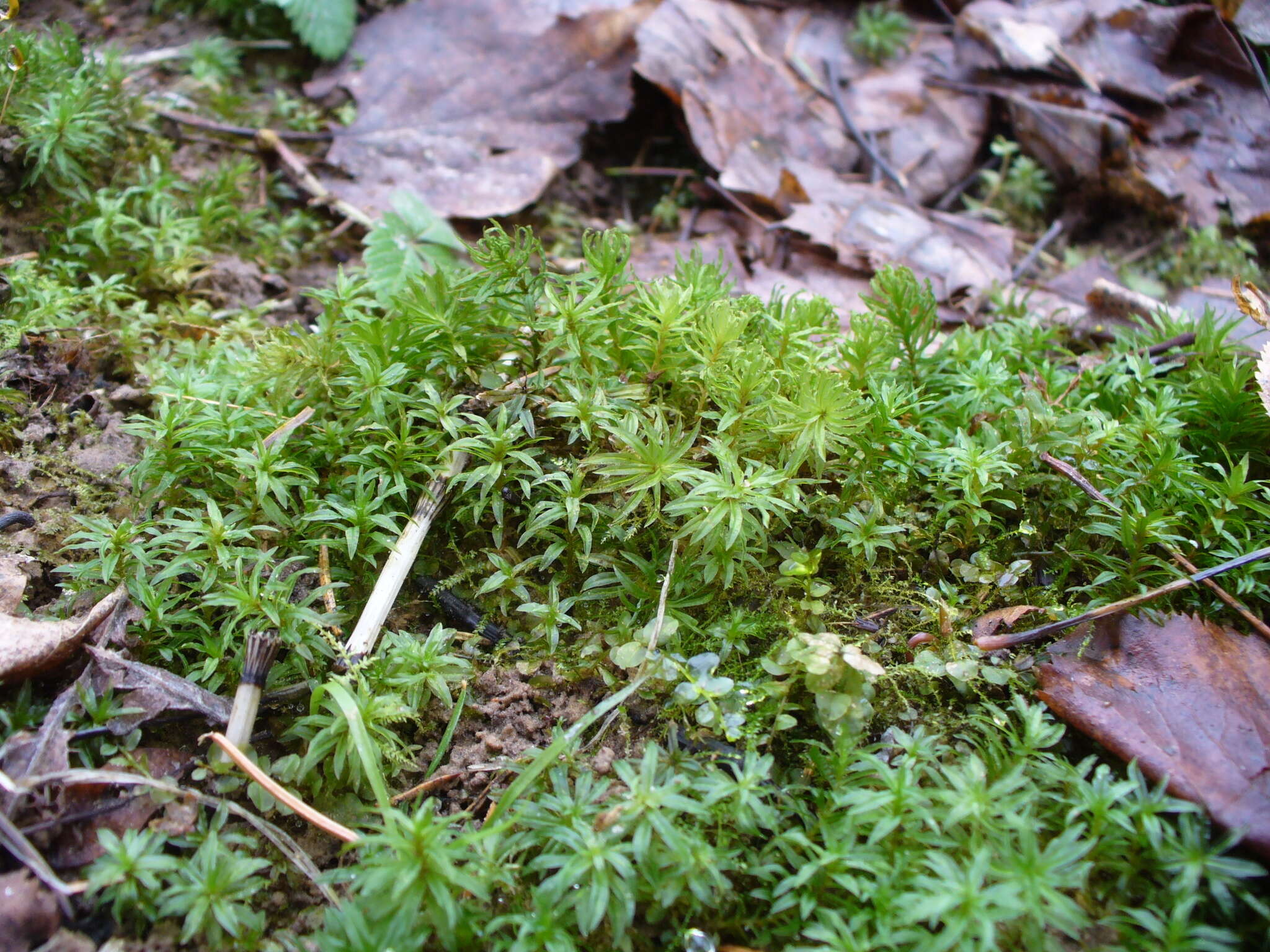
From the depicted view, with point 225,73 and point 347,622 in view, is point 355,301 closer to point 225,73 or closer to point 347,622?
point 347,622

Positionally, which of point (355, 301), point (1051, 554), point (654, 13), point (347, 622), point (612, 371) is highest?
point (654, 13)

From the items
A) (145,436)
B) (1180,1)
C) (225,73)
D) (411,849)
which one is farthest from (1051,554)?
(225,73)

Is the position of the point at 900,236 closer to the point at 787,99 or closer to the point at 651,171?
the point at 787,99

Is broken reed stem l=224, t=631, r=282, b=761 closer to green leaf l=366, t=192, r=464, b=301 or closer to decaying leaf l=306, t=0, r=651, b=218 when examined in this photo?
green leaf l=366, t=192, r=464, b=301

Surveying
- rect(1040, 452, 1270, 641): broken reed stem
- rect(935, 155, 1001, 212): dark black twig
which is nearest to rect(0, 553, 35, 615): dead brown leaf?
rect(1040, 452, 1270, 641): broken reed stem

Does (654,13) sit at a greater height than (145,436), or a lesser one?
greater

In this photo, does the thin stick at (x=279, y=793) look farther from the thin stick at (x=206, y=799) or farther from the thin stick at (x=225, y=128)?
the thin stick at (x=225, y=128)

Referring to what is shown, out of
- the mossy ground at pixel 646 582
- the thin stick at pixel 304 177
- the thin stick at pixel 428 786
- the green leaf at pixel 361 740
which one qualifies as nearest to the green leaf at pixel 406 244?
the thin stick at pixel 304 177
